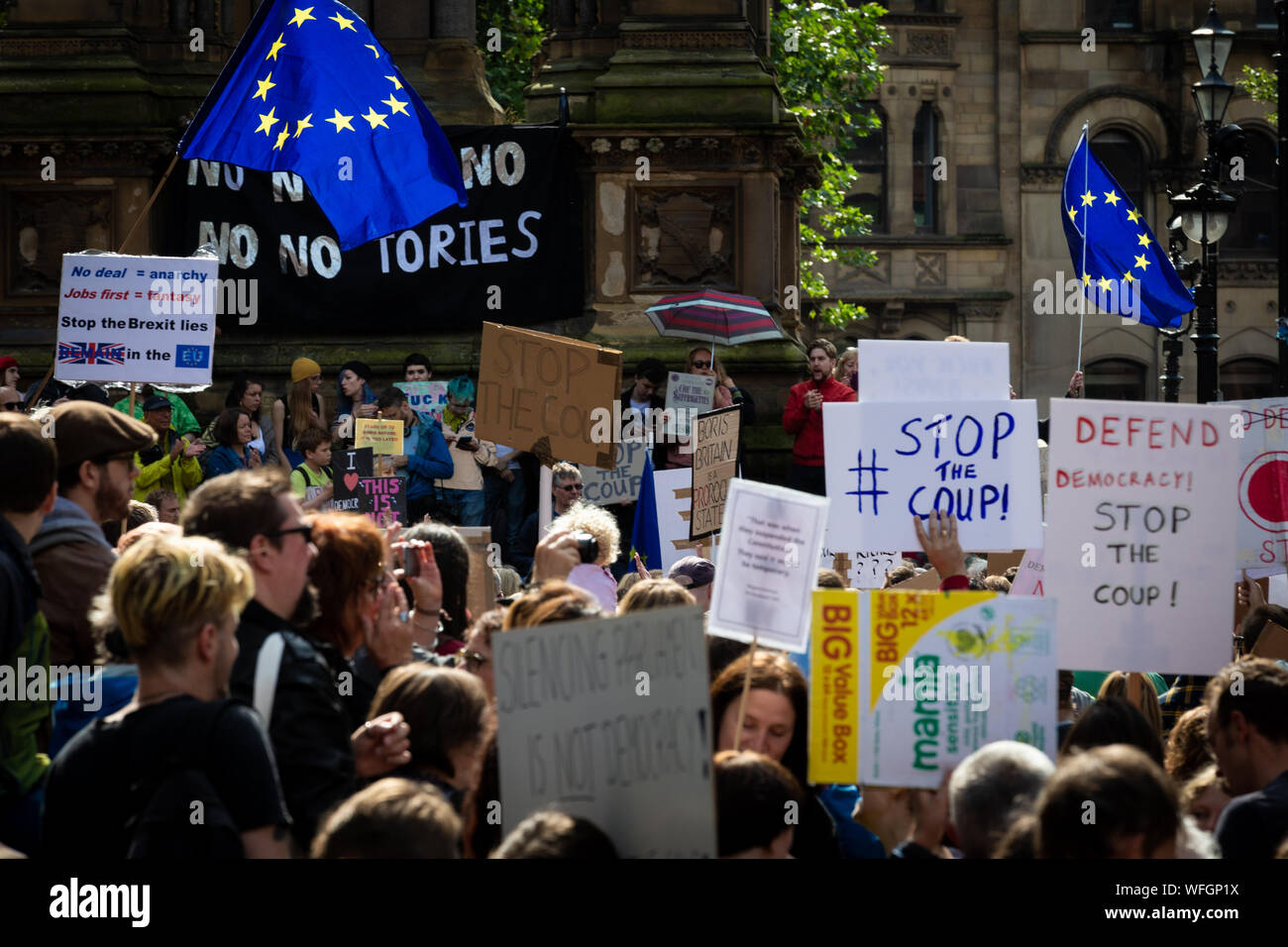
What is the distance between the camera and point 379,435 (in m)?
10.6

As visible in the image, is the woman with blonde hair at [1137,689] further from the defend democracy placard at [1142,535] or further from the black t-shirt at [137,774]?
the black t-shirt at [137,774]

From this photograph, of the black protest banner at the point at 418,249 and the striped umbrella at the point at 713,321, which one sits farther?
the black protest banner at the point at 418,249

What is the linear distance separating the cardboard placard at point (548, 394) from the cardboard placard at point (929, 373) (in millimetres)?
2827

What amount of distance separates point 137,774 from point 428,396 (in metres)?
8.91

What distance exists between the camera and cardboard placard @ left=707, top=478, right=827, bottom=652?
489cm

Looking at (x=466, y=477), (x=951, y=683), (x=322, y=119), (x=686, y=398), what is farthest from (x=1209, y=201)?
(x=951, y=683)

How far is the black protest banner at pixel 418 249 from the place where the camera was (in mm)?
13828

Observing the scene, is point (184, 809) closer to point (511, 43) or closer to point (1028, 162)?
point (511, 43)

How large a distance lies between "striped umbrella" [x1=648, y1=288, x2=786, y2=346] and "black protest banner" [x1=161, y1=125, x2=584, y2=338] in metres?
1.31

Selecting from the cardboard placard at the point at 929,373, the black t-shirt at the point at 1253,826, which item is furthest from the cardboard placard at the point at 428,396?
the black t-shirt at the point at 1253,826

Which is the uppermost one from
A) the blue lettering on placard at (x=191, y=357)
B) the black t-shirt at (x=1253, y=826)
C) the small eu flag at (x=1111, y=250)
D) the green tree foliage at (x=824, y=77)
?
the green tree foliage at (x=824, y=77)

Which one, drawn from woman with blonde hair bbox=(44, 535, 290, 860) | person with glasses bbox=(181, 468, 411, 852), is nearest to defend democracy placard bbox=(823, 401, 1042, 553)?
person with glasses bbox=(181, 468, 411, 852)

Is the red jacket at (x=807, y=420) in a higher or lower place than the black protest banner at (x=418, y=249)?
lower
